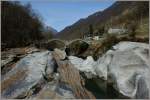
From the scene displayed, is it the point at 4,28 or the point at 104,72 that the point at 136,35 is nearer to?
the point at 104,72

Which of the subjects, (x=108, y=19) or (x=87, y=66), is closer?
(x=108, y=19)

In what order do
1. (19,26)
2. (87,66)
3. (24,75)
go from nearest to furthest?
(24,75), (19,26), (87,66)

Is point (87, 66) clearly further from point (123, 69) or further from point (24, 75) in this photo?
point (24, 75)

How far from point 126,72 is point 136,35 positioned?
28 cm

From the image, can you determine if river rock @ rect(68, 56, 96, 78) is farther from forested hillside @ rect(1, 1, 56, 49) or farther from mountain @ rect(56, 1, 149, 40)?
forested hillside @ rect(1, 1, 56, 49)

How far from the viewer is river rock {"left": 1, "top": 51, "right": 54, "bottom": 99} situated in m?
1.34

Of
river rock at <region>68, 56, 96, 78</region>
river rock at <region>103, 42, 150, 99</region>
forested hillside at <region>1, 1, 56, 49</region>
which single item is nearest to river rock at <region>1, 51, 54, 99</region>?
forested hillside at <region>1, 1, 56, 49</region>

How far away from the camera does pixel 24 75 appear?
1.45 metres

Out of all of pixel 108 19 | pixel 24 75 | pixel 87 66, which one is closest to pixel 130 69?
pixel 108 19

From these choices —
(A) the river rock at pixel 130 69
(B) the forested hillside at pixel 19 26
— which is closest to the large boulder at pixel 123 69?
(A) the river rock at pixel 130 69

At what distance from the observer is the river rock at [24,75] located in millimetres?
1344

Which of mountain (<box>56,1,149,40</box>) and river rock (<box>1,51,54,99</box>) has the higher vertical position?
mountain (<box>56,1,149,40</box>)

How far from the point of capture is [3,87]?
1338mm

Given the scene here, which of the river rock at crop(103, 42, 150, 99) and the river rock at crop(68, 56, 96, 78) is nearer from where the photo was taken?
the river rock at crop(103, 42, 150, 99)
